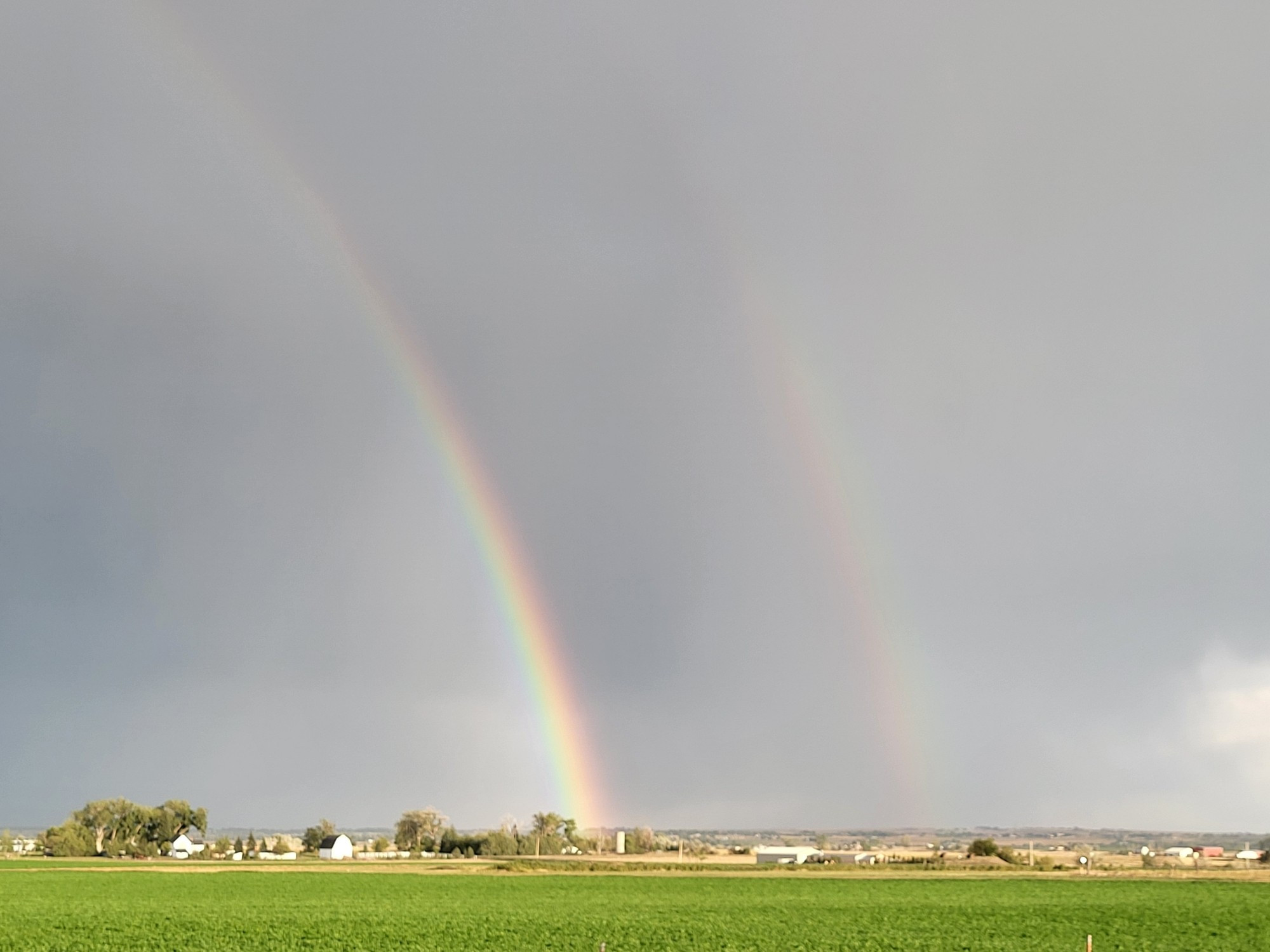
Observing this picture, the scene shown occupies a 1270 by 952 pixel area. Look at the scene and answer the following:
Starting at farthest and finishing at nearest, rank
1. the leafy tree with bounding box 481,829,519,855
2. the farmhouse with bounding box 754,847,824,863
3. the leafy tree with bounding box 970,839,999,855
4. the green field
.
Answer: the leafy tree with bounding box 481,829,519,855 < the farmhouse with bounding box 754,847,824,863 < the leafy tree with bounding box 970,839,999,855 < the green field

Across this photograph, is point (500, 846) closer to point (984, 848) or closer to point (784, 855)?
point (784, 855)

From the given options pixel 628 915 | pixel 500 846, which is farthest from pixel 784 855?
pixel 628 915

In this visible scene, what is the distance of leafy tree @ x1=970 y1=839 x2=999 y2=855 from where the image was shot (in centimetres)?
14888

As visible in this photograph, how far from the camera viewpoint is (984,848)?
149875mm

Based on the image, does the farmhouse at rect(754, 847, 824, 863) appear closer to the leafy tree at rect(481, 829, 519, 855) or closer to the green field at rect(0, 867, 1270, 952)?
the leafy tree at rect(481, 829, 519, 855)

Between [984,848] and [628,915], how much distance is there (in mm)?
101564

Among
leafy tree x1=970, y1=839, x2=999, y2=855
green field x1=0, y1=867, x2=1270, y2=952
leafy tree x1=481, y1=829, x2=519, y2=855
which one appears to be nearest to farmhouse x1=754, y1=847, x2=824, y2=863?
leafy tree x1=970, y1=839, x2=999, y2=855

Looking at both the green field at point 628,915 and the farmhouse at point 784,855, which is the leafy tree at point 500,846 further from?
the green field at point 628,915

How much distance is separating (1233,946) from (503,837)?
539ft

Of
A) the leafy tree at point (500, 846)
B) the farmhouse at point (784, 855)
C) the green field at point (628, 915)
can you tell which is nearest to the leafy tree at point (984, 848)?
the farmhouse at point (784, 855)

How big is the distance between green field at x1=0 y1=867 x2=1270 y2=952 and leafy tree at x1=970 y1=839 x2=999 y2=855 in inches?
1931

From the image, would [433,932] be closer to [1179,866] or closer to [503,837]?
[1179,866]

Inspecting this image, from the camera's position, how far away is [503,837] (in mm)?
199375

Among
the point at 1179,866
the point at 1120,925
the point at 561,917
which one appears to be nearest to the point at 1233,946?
the point at 1120,925
